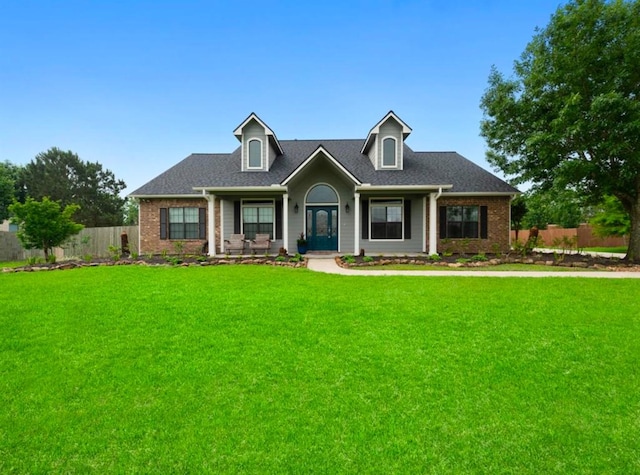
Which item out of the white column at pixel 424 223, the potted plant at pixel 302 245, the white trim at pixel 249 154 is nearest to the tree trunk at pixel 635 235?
the white column at pixel 424 223

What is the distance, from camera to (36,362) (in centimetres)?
367

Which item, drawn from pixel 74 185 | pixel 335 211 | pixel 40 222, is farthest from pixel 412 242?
pixel 74 185

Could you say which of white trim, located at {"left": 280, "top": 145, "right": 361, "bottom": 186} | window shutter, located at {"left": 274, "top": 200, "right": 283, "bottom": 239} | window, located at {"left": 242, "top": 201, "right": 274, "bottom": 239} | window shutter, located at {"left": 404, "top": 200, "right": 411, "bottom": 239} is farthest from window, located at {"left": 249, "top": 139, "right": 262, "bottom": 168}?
window shutter, located at {"left": 404, "top": 200, "right": 411, "bottom": 239}

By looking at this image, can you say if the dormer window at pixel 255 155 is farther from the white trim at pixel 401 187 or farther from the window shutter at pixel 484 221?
the window shutter at pixel 484 221

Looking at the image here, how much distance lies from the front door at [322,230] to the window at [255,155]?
389 cm

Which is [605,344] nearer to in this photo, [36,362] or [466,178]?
[36,362]

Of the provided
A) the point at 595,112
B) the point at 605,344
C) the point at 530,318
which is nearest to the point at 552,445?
the point at 605,344

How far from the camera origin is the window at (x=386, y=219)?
15.0 m

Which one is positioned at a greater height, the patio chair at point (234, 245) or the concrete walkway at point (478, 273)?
the patio chair at point (234, 245)

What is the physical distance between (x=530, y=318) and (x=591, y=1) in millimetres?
13584

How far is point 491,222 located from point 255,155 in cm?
1189

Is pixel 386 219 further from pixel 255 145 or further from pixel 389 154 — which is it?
pixel 255 145

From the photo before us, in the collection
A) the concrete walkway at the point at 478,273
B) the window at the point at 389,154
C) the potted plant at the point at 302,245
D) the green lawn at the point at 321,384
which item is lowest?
the green lawn at the point at 321,384

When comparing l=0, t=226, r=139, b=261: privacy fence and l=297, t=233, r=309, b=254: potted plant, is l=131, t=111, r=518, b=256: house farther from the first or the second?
l=0, t=226, r=139, b=261: privacy fence
